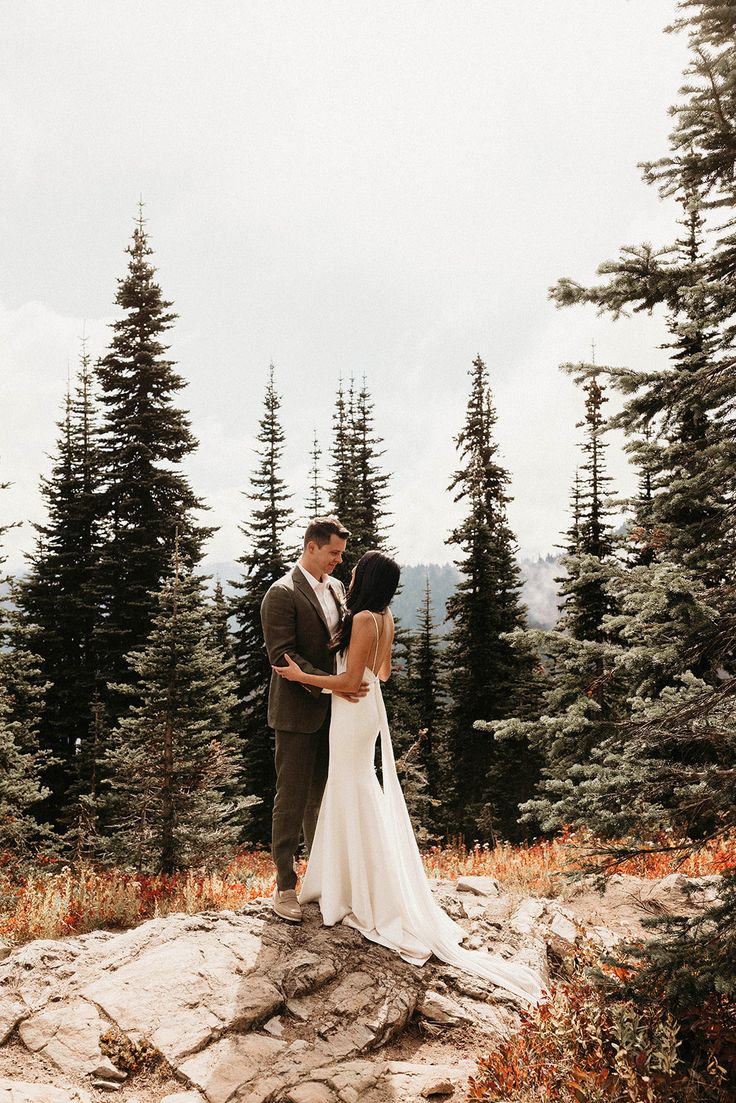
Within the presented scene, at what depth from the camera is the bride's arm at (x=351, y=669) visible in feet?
18.9

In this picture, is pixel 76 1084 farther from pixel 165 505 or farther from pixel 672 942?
pixel 165 505

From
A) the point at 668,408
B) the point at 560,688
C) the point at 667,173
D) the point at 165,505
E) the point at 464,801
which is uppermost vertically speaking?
the point at 165,505

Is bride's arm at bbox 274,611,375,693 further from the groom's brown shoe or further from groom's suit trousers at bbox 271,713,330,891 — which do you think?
the groom's brown shoe

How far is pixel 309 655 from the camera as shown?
6.21m

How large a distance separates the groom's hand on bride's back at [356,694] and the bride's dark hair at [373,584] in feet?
1.67

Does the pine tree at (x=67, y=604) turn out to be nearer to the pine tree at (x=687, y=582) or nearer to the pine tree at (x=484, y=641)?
the pine tree at (x=484, y=641)

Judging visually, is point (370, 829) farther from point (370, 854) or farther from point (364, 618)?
point (364, 618)

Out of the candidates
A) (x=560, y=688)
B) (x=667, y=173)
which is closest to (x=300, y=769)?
(x=560, y=688)

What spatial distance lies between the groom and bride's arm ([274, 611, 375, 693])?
12 cm

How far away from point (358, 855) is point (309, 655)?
1.74 metres

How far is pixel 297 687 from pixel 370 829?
4.46 feet

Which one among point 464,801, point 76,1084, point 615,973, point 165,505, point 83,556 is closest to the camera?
point 76,1084

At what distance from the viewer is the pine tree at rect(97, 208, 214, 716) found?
72.2 feet

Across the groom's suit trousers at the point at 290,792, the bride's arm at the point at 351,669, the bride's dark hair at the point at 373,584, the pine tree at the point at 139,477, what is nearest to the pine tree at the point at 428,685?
the pine tree at the point at 139,477
